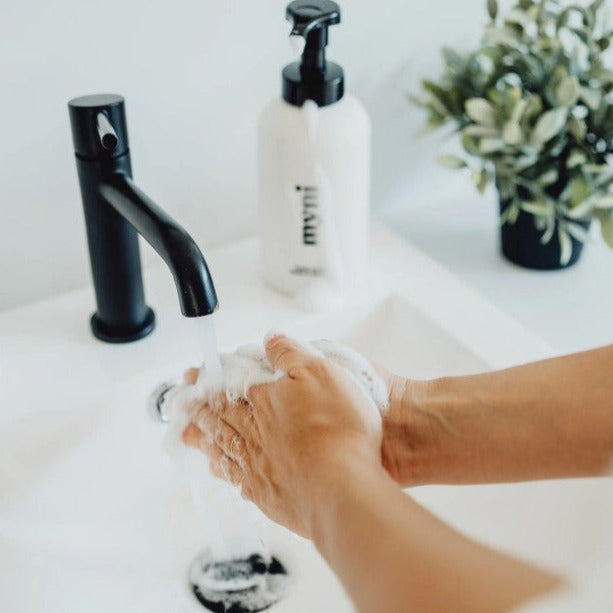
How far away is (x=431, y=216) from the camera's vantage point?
2.99ft

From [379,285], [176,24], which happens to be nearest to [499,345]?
[379,285]

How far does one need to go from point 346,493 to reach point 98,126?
286 mm

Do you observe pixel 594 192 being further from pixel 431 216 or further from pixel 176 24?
pixel 176 24

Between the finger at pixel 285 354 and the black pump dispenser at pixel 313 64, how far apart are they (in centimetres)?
18

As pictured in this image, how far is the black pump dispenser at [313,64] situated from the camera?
0.59 m

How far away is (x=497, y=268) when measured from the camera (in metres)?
0.84

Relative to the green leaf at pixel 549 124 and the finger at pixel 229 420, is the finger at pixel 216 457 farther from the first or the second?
the green leaf at pixel 549 124

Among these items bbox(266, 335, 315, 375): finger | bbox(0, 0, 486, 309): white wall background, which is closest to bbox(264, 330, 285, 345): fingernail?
bbox(266, 335, 315, 375): finger

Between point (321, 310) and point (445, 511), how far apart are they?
7.2 inches

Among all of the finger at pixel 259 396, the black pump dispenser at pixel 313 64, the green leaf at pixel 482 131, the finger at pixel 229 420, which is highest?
the black pump dispenser at pixel 313 64

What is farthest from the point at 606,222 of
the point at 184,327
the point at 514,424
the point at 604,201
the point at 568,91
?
the point at 184,327

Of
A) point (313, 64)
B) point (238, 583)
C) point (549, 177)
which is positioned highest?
point (313, 64)

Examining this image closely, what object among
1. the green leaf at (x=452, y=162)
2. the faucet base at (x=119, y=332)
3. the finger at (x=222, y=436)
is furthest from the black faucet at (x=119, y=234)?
the green leaf at (x=452, y=162)

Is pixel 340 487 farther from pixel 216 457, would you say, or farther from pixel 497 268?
pixel 497 268
